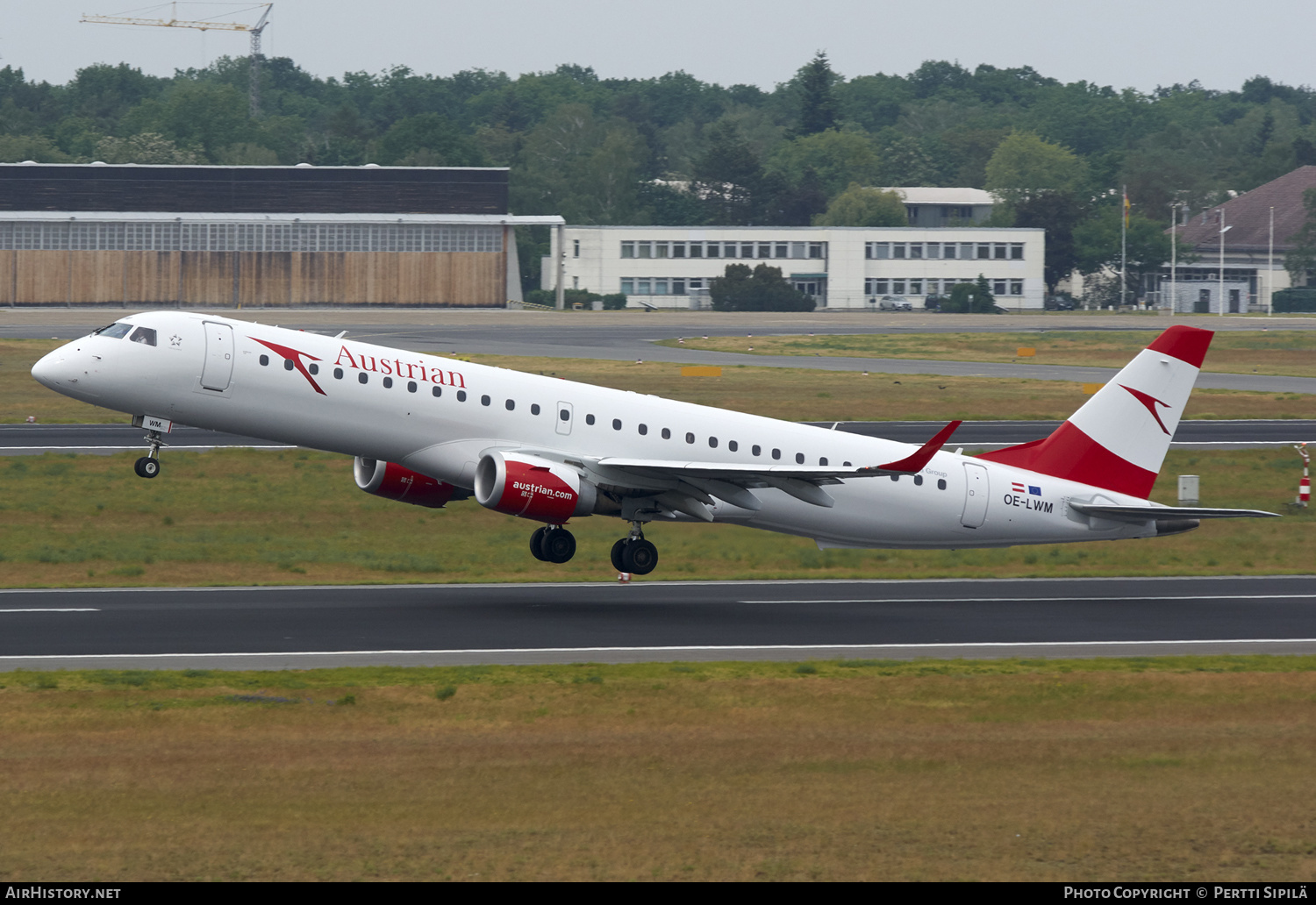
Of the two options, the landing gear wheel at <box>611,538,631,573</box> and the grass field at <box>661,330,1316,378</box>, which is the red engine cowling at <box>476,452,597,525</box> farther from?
the grass field at <box>661,330,1316,378</box>

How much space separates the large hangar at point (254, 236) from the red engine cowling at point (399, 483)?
98422 millimetres

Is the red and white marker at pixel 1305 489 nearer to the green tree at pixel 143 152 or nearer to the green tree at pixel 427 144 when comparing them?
the green tree at pixel 143 152

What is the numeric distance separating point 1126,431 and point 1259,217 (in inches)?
6332

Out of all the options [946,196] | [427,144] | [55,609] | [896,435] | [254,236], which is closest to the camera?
[55,609]

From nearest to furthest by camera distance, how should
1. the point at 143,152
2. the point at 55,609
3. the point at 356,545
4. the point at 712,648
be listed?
the point at 712,648, the point at 55,609, the point at 356,545, the point at 143,152

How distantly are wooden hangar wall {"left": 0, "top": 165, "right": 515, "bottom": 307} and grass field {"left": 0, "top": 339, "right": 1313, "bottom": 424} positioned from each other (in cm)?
4257

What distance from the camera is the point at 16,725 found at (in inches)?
843

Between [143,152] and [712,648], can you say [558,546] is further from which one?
[143,152]

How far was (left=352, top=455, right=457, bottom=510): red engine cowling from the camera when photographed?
3431 centimetres

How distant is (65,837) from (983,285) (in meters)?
143

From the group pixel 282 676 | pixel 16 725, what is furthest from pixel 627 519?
pixel 16 725

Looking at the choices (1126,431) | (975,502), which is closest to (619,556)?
(975,502)

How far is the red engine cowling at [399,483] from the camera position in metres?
34.3

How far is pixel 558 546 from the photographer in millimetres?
34219
